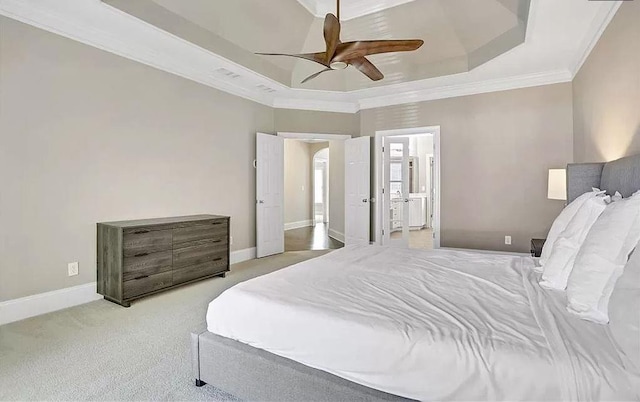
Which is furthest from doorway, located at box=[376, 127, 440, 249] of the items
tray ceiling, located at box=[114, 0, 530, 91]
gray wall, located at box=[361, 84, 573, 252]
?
tray ceiling, located at box=[114, 0, 530, 91]

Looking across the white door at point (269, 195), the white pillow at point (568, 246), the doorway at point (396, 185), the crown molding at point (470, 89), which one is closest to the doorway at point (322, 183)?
the doorway at point (396, 185)

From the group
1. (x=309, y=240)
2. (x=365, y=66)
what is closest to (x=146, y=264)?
(x=365, y=66)

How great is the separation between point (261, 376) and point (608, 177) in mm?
2552

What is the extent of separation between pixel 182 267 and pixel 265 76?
275cm

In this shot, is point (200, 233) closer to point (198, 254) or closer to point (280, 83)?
point (198, 254)

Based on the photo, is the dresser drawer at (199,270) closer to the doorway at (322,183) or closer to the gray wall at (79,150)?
the gray wall at (79,150)

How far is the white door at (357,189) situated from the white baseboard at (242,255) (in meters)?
1.67

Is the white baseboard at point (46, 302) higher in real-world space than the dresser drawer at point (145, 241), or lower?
lower

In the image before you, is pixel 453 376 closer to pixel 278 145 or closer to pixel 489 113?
pixel 489 113

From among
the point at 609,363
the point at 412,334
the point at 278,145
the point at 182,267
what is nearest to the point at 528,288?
the point at 609,363

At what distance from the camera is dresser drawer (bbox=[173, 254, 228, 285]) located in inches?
144

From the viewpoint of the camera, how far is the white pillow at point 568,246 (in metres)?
1.77

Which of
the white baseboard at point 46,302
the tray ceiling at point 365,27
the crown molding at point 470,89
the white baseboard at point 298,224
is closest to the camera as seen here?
the white baseboard at point 46,302

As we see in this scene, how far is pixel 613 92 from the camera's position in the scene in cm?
199
